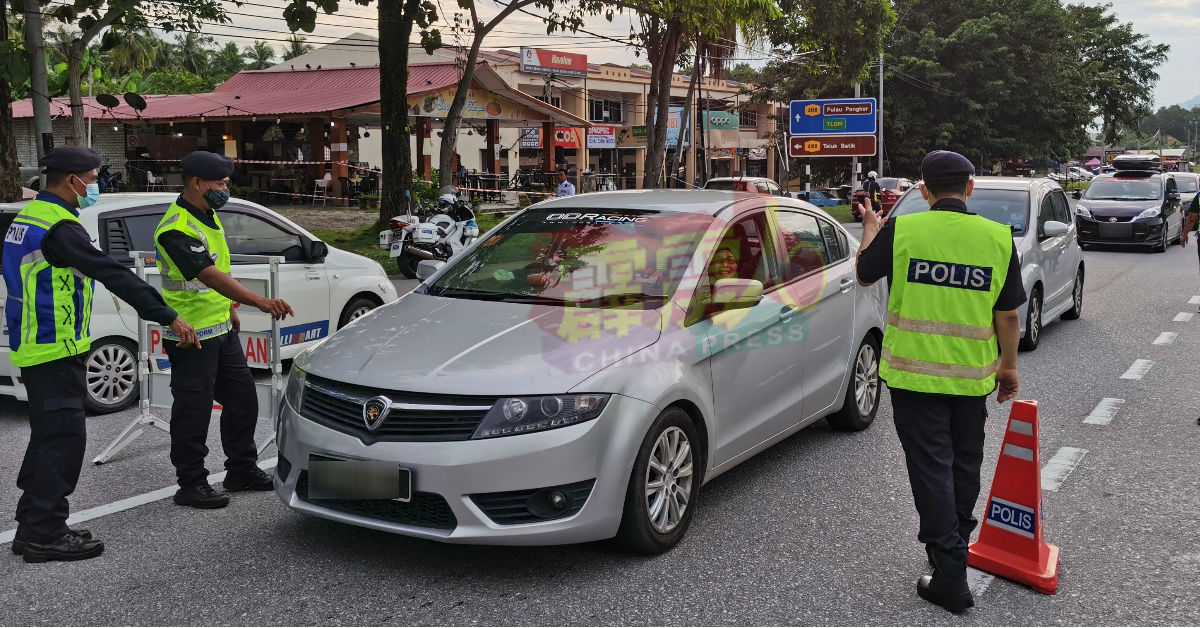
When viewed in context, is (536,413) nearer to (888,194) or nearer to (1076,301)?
(1076,301)

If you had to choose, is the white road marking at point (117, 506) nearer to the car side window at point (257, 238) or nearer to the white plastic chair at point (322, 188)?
the car side window at point (257, 238)

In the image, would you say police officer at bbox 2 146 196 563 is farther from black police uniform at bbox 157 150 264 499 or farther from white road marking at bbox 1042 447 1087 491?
white road marking at bbox 1042 447 1087 491

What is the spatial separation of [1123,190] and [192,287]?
66.6ft

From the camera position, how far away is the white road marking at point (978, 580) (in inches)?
160

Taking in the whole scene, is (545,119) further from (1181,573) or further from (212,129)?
(1181,573)

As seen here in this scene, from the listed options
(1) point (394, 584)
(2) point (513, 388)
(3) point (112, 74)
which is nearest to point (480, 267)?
(2) point (513, 388)

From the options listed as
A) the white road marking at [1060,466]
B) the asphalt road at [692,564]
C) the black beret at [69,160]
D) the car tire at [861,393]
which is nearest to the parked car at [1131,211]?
the car tire at [861,393]

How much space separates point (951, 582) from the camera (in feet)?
12.6

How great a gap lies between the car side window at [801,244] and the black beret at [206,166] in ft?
9.64

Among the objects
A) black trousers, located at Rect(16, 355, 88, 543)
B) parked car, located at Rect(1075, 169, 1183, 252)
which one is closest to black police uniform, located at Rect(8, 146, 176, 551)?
black trousers, located at Rect(16, 355, 88, 543)

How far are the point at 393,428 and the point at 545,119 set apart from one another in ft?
106

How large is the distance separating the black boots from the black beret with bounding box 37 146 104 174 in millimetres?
3866

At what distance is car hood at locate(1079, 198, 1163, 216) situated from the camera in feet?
64.3

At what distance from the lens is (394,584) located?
Answer: 408 centimetres
